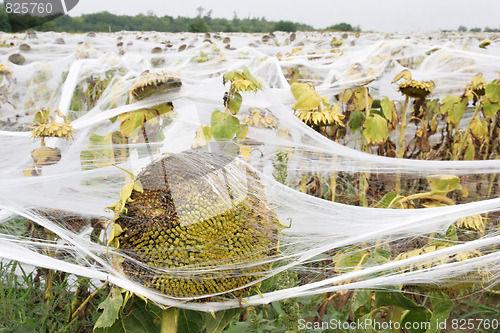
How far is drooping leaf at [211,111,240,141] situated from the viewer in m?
1.38

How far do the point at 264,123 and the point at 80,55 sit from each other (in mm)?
4515

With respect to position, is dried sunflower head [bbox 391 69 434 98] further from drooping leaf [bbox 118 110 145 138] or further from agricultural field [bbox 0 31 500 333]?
drooping leaf [bbox 118 110 145 138]

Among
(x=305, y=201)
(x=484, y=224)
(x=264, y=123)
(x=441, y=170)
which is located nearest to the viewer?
(x=305, y=201)

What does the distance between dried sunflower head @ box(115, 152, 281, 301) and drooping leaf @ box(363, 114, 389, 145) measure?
1930mm

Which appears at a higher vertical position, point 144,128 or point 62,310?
point 144,128

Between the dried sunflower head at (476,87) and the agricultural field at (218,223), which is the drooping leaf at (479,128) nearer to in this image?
the dried sunflower head at (476,87)

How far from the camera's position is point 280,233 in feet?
3.09

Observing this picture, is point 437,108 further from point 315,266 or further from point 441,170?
point 315,266

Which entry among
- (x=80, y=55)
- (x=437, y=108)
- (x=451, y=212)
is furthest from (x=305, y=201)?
(x=80, y=55)

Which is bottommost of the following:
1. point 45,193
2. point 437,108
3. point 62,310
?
point 62,310

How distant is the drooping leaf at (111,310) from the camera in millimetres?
821

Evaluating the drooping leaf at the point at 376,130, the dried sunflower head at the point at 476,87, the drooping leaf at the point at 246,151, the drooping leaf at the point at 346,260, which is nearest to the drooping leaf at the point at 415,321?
the drooping leaf at the point at 346,260

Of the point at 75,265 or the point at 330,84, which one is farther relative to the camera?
the point at 330,84

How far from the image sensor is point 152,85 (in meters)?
1.36
